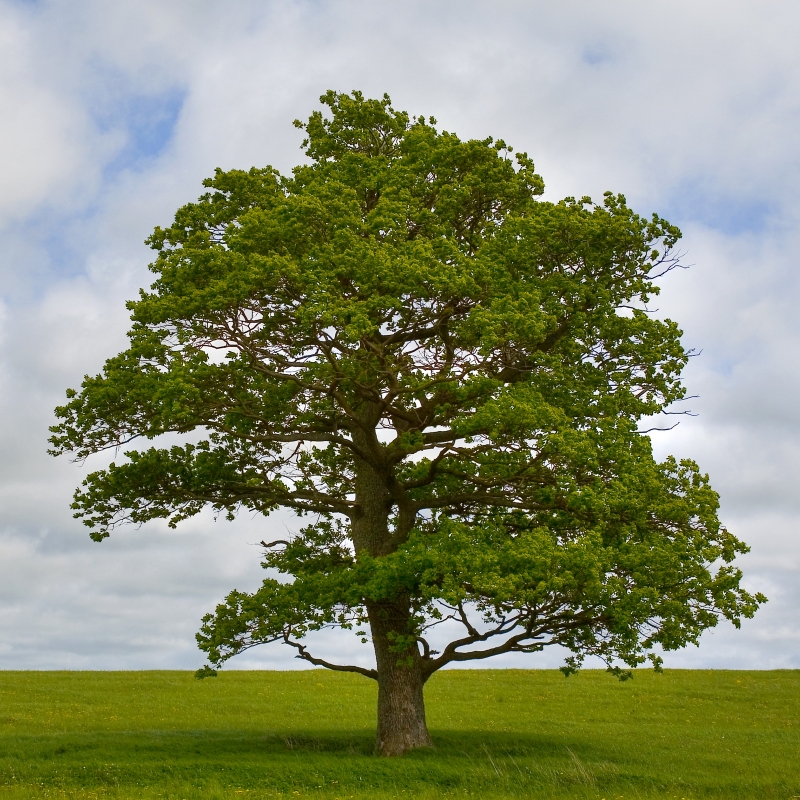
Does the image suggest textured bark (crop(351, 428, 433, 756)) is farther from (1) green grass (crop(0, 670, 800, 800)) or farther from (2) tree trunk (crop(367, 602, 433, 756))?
(1) green grass (crop(0, 670, 800, 800))

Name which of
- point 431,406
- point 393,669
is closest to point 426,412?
point 431,406

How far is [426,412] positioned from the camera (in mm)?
25578

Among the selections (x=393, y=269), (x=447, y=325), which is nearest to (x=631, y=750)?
(x=447, y=325)

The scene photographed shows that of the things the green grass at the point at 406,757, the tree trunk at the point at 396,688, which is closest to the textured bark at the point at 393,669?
the tree trunk at the point at 396,688

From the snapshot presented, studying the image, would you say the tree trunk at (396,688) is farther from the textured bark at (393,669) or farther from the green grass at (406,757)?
the green grass at (406,757)

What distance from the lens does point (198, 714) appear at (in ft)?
123

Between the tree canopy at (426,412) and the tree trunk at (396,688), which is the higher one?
the tree canopy at (426,412)

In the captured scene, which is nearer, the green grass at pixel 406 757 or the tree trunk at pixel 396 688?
the green grass at pixel 406 757

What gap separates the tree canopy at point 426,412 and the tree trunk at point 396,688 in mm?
64

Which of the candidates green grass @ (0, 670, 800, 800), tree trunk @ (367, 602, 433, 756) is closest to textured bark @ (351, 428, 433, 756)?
tree trunk @ (367, 602, 433, 756)

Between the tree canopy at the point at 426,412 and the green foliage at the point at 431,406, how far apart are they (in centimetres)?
8

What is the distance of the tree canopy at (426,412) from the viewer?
74.3 feet

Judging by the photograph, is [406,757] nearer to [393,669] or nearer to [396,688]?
[396,688]

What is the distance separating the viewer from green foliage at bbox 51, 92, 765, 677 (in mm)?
22641
